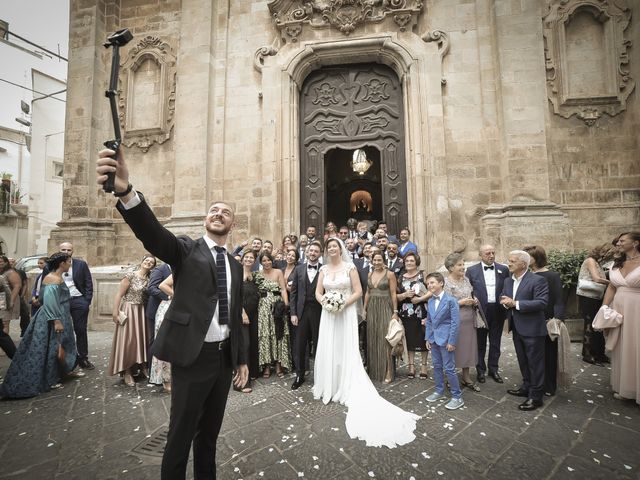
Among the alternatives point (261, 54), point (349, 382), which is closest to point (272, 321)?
Answer: point (349, 382)

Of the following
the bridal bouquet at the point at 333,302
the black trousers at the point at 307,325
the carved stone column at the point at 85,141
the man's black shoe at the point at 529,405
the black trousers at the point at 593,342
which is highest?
the carved stone column at the point at 85,141

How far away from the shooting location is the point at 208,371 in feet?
6.89

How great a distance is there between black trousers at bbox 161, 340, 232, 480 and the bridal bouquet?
6.60ft

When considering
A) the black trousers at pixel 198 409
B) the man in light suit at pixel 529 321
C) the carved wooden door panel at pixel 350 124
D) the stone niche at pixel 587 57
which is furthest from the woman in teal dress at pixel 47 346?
the stone niche at pixel 587 57

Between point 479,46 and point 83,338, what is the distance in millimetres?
10916

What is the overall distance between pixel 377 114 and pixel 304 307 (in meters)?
6.64

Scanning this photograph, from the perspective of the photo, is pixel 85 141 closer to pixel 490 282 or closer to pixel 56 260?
pixel 56 260

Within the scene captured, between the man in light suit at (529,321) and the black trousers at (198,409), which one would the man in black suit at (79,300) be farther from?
the man in light suit at (529,321)

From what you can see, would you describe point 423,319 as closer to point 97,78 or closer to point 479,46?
point 479,46

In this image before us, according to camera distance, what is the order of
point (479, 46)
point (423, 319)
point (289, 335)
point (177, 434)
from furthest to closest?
point (479, 46) → point (289, 335) → point (423, 319) → point (177, 434)

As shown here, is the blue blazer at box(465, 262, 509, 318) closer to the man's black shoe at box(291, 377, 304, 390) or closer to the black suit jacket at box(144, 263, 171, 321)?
the man's black shoe at box(291, 377, 304, 390)

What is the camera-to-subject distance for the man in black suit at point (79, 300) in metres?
5.35

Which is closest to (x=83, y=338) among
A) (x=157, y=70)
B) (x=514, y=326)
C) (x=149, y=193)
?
(x=149, y=193)

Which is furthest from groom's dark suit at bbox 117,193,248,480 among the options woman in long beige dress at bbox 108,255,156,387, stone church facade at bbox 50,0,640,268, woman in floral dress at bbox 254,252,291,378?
stone church facade at bbox 50,0,640,268
